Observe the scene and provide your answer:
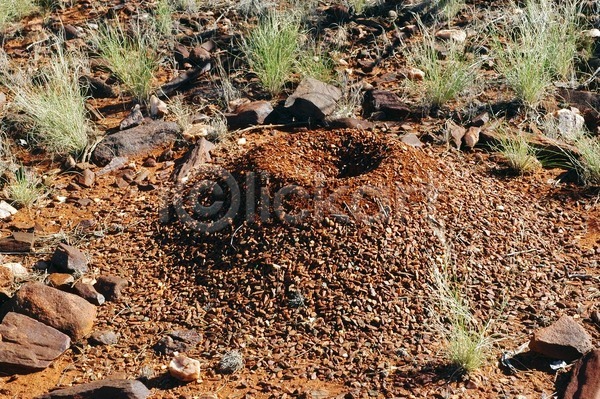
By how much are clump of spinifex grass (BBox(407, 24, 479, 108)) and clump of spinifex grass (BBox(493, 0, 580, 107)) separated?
251 mm

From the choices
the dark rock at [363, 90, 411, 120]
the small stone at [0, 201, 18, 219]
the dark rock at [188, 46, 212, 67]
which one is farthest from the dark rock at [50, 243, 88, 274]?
the dark rock at [188, 46, 212, 67]

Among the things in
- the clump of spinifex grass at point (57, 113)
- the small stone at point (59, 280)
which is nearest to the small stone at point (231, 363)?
the small stone at point (59, 280)

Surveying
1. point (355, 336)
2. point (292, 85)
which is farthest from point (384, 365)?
point (292, 85)

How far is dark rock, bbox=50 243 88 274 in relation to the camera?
4.32 m

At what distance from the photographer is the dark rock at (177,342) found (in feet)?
12.5

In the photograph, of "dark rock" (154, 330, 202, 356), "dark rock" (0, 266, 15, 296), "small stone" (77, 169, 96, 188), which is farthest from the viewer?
"small stone" (77, 169, 96, 188)

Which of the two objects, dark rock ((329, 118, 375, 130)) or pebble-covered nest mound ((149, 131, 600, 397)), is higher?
dark rock ((329, 118, 375, 130))

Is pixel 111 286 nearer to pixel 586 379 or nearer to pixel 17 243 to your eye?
pixel 17 243

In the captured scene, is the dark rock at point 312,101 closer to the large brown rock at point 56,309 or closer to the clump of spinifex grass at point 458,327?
the clump of spinifex grass at point 458,327

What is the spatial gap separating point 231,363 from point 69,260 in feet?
3.94

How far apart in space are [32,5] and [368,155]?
409 cm

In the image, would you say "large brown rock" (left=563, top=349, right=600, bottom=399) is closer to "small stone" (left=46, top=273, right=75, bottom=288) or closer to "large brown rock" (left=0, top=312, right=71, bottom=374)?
"large brown rock" (left=0, top=312, right=71, bottom=374)

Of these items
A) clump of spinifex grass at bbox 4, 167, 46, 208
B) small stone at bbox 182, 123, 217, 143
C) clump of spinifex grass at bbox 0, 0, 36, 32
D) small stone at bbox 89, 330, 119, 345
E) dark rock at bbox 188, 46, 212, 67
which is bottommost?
small stone at bbox 89, 330, 119, 345

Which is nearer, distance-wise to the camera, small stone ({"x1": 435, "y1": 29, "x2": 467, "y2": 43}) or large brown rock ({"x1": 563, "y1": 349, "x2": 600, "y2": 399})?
large brown rock ({"x1": 563, "y1": 349, "x2": 600, "y2": 399})
